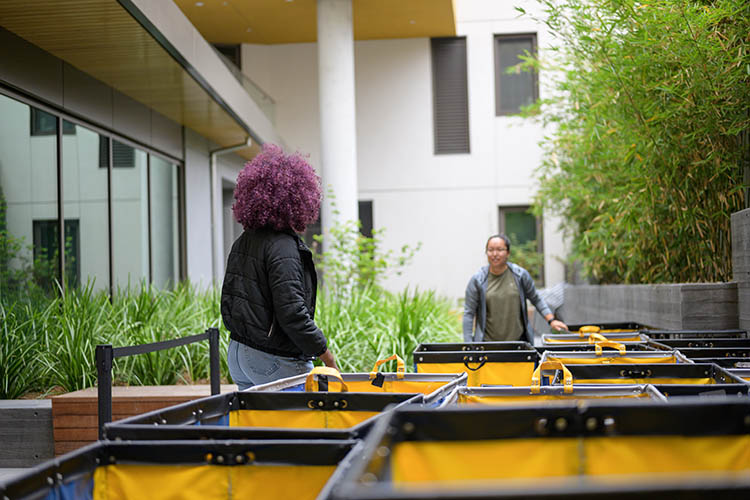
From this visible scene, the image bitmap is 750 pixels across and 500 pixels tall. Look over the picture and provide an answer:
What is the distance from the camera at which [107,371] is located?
10.3 ft

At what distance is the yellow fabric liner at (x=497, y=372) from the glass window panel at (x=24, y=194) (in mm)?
5071

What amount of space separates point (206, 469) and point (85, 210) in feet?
25.5

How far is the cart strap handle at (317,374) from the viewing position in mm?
2479

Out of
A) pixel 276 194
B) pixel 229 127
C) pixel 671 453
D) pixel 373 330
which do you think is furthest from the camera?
pixel 229 127

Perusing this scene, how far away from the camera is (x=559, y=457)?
1.47 m

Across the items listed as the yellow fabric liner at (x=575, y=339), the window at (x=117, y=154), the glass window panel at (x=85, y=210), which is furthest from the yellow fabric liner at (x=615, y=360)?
the window at (x=117, y=154)

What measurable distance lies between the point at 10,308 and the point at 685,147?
5.47 meters

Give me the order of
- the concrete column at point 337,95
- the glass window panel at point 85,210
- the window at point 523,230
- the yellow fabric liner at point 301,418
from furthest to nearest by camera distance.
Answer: the window at point 523,230, the concrete column at point 337,95, the glass window panel at point 85,210, the yellow fabric liner at point 301,418

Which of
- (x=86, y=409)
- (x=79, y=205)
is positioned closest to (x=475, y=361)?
(x=86, y=409)

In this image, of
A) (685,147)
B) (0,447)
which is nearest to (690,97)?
(685,147)

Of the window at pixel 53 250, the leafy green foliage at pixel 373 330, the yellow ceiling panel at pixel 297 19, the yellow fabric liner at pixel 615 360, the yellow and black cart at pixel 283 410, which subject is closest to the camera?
the yellow and black cart at pixel 283 410

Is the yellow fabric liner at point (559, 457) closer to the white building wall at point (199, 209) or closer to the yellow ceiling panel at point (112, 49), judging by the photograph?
the yellow ceiling panel at point (112, 49)

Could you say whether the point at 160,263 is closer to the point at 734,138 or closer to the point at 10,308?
the point at 10,308

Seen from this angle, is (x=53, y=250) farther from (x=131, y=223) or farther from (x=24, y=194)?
(x=131, y=223)
